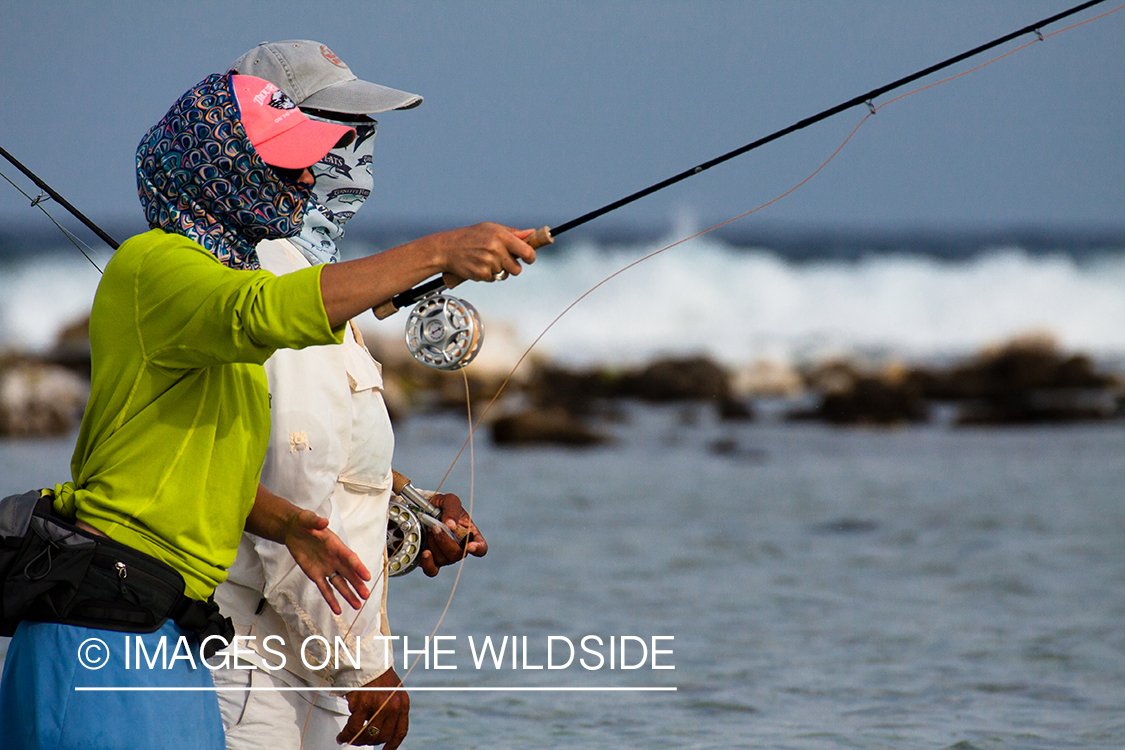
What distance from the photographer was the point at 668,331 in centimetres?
2369

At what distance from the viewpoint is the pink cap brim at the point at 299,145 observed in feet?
7.14

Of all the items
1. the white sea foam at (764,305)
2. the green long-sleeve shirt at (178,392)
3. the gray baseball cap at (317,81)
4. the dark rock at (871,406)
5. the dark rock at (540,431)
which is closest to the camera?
the green long-sleeve shirt at (178,392)

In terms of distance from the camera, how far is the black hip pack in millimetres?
2002

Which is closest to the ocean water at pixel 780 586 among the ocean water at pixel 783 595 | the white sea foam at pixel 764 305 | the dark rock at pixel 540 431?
the ocean water at pixel 783 595

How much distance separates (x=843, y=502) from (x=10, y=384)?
26.0 feet

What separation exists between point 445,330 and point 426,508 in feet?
2.30

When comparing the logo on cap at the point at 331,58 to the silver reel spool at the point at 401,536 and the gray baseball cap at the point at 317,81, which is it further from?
the silver reel spool at the point at 401,536

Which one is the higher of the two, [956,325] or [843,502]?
[956,325]

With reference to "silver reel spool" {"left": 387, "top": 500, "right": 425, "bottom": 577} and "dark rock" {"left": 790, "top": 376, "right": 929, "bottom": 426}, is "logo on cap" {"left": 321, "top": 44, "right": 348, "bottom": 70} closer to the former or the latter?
"silver reel spool" {"left": 387, "top": 500, "right": 425, "bottom": 577}

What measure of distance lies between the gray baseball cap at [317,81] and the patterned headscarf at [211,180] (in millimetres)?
497

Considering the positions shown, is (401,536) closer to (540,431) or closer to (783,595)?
(783,595)

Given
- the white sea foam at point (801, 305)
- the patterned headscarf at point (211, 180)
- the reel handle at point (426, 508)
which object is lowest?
the reel handle at point (426, 508)

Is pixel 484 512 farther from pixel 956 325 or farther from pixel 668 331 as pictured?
pixel 956 325

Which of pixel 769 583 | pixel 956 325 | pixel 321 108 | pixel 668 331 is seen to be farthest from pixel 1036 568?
pixel 956 325
